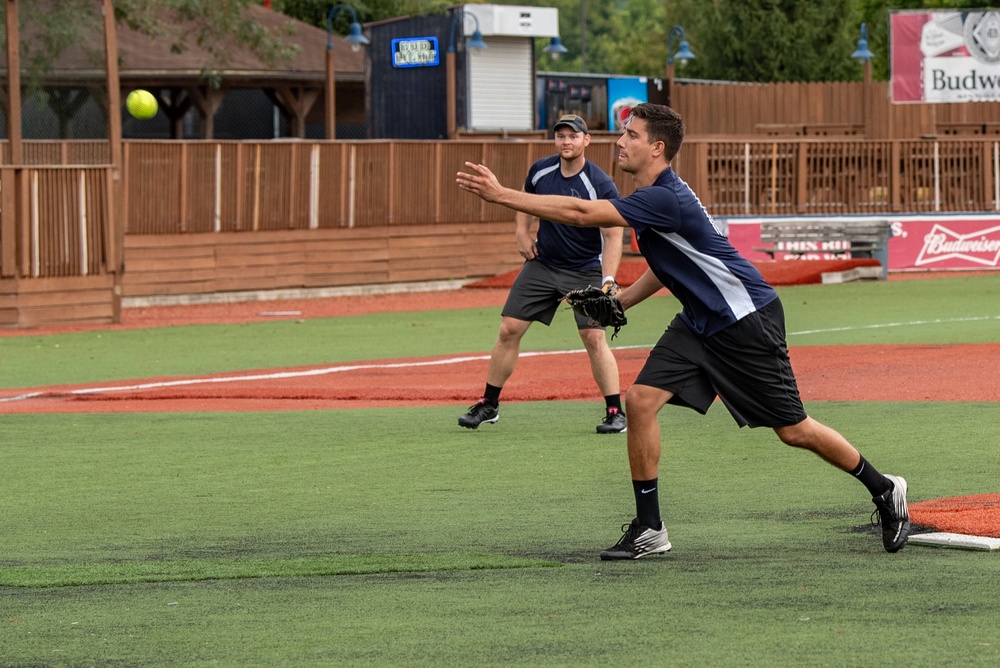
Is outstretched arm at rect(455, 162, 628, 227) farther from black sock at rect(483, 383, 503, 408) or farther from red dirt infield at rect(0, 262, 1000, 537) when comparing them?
red dirt infield at rect(0, 262, 1000, 537)

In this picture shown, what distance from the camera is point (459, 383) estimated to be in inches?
567

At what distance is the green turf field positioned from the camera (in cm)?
505

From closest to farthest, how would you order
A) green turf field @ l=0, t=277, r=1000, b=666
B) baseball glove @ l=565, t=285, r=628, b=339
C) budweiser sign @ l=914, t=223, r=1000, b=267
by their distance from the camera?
green turf field @ l=0, t=277, r=1000, b=666
baseball glove @ l=565, t=285, r=628, b=339
budweiser sign @ l=914, t=223, r=1000, b=267

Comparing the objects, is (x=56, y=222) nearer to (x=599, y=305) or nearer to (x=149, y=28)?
(x=149, y=28)

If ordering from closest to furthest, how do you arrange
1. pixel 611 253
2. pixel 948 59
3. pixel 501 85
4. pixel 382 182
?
pixel 611 253
pixel 382 182
pixel 948 59
pixel 501 85

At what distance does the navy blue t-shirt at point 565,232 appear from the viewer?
10.7 meters

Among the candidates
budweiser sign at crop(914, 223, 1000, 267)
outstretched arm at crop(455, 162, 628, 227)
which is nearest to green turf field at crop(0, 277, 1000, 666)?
outstretched arm at crop(455, 162, 628, 227)

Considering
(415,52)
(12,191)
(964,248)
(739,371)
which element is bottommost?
(964,248)

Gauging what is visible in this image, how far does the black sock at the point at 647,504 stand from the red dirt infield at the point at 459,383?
19.5 feet

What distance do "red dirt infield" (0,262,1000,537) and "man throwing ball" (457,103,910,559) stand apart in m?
5.75

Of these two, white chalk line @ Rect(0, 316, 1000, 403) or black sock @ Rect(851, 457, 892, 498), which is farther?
white chalk line @ Rect(0, 316, 1000, 403)

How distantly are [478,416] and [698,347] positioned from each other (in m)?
4.38

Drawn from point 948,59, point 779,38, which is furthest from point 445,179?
point 779,38

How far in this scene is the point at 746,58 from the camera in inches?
2019
